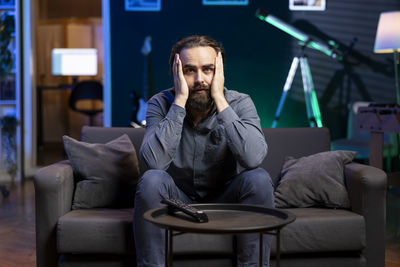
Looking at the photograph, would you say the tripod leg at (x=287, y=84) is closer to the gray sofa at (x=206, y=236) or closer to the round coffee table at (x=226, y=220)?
the gray sofa at (x=206, y=236)

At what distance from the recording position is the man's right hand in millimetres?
2160

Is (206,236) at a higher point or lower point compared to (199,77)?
lower

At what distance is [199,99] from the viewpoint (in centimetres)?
222

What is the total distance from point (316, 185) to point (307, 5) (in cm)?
383

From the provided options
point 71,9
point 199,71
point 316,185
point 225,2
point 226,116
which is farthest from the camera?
point 71,9

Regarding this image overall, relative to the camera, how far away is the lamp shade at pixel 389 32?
5129 mm

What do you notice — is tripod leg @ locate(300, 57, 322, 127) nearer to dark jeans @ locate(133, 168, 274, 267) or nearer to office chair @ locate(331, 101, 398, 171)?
office chair @ locate(331, 101, 398, 171)

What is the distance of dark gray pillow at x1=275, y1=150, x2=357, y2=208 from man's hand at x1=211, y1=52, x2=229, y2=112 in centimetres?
58

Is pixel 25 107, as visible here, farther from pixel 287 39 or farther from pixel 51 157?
pixel 287 39

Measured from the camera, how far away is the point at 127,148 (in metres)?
2.58

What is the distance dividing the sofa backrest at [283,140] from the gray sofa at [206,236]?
0.40 meters

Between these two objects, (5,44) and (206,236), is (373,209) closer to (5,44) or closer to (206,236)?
(206,236)

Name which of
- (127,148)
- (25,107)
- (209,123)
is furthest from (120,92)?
(209,123)

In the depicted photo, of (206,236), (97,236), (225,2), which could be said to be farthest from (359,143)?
(97,236)
